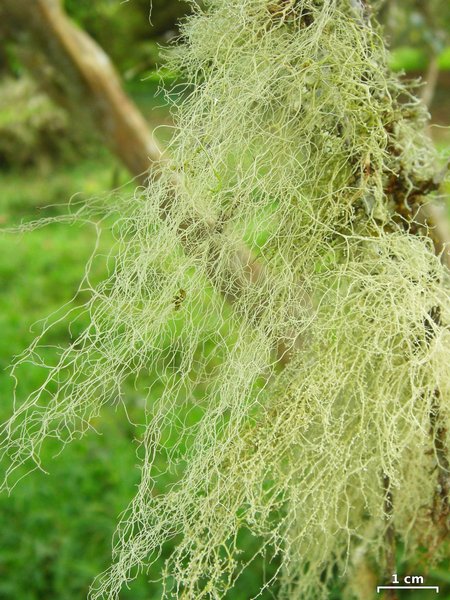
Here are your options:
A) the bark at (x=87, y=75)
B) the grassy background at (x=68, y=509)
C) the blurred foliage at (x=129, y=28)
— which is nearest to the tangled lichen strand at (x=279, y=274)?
the grassy background at (x=68, y=509)

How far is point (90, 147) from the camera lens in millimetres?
7270

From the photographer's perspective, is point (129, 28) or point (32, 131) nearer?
point (32, 131)

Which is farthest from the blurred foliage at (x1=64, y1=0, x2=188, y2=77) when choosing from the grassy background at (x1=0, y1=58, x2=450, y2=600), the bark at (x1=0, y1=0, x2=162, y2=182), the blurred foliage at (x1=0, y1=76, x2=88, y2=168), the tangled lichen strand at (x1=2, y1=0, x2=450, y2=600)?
the tangled lichen strand at (x1=2, y1=0, x2=450, y2=600)

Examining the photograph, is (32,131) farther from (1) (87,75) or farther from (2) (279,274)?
(2) (279,274)

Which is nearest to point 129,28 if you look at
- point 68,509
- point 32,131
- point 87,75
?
point 32,131

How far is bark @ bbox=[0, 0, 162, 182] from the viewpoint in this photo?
1911mm

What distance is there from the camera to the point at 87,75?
6.30ft

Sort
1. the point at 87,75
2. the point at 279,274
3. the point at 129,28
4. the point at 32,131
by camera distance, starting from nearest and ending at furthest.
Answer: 1. the point at 279,274
2. the point at 87,75
3. the point at 32,131
4. the point at 129,28

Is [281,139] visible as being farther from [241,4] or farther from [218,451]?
[218,451]

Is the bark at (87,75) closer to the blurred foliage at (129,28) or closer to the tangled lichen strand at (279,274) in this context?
the tangled lichen strand at (279,274)

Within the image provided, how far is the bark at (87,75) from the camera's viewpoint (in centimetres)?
191

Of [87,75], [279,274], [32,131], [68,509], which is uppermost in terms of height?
[32,131]

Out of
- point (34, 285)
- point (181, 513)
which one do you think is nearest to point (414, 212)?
point (181, 513)

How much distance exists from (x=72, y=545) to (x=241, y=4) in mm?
1525
